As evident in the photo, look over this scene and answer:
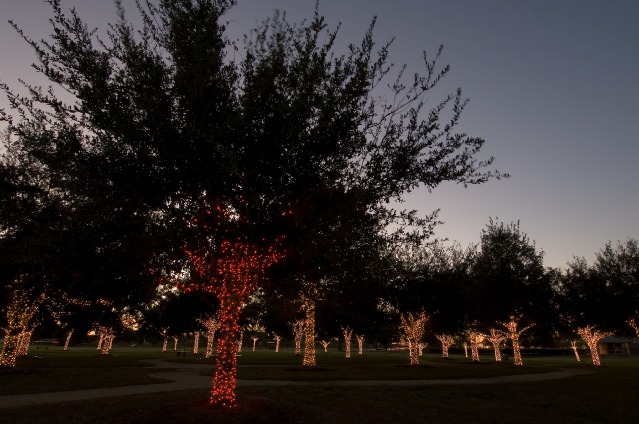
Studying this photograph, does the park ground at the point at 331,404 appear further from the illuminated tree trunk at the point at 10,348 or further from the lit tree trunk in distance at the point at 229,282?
the illuminated tree trunk at the point at 10,348

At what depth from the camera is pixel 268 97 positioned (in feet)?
33.9

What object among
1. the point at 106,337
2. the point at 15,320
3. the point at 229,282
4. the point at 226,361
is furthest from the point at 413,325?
the point at 106,337

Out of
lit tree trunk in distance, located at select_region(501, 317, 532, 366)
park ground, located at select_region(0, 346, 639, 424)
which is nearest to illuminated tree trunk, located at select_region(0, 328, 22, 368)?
park ground, located at select_region(0, 346, 639, 424)

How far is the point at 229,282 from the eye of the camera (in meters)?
11.9

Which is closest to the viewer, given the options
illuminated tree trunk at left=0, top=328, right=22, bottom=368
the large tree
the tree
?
the large tree

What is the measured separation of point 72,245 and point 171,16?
21.1ft

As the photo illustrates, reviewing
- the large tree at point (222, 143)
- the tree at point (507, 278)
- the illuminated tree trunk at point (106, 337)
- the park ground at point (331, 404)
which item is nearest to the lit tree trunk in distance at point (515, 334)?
the tree at point (507, 278)

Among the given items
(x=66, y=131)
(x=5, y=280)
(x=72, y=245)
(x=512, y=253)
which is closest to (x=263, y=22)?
(x=66, y=131)

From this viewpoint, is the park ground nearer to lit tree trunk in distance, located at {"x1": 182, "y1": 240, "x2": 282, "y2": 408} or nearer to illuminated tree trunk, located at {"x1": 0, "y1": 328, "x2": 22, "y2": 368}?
lit tree trunk in distance, located at {"x1": 182, "y1": 240, "x2": 282, "y2": 408}

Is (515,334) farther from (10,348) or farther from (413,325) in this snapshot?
(10,348)

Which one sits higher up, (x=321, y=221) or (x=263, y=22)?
(x=263, y=22)

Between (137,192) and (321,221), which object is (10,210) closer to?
(137,192)

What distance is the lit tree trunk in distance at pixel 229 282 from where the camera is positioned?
37.3 ft

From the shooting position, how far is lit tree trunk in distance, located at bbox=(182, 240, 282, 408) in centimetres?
1136
